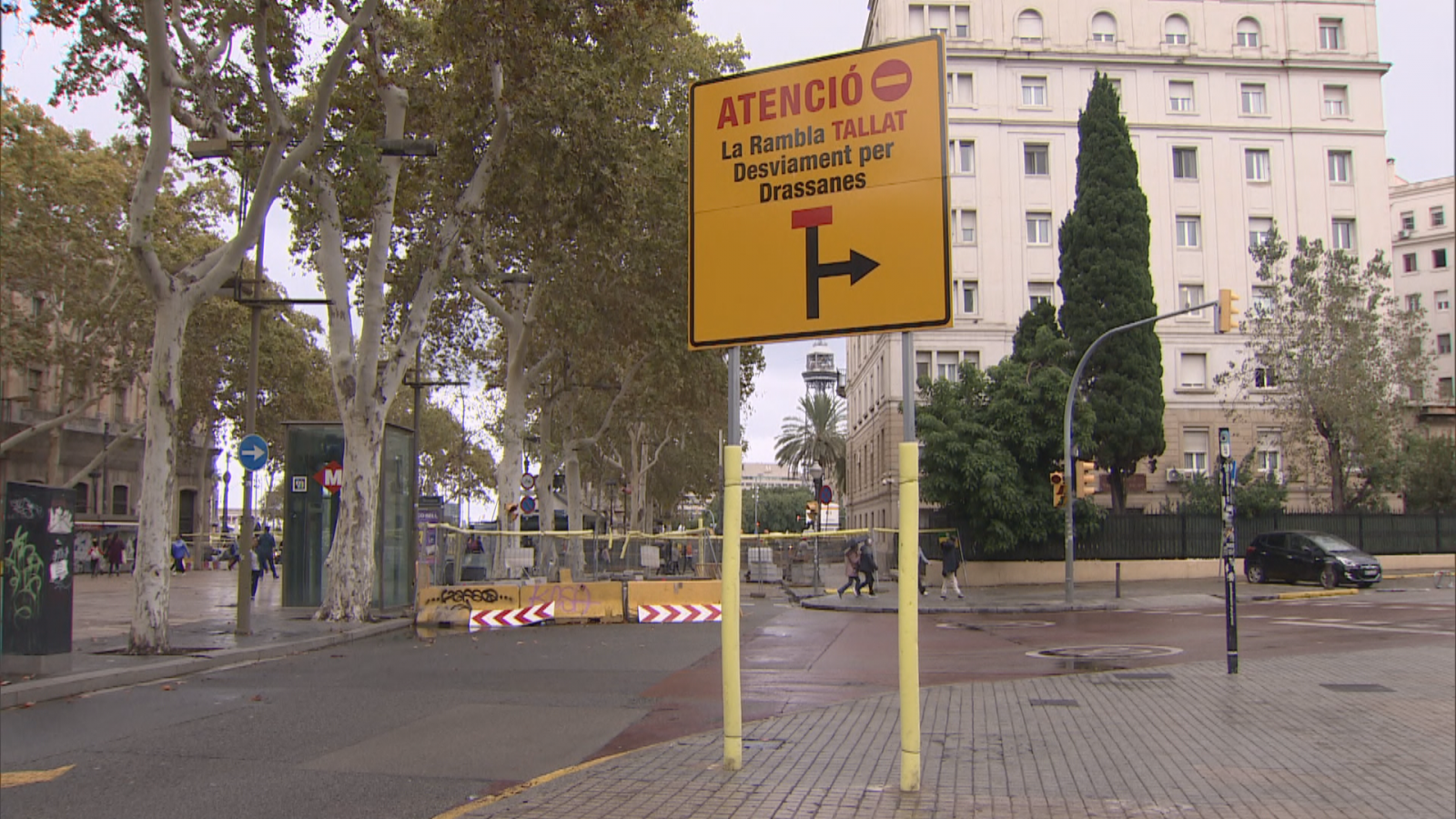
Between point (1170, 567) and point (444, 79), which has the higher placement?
point (444, 79)

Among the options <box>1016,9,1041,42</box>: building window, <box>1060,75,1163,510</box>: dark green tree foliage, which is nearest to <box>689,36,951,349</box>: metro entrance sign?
<box>1060,75,1163,510</box>: dark green tree foliage

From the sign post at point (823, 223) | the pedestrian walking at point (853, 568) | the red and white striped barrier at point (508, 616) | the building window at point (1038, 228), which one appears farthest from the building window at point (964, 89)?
the sign post at point (823, 223)

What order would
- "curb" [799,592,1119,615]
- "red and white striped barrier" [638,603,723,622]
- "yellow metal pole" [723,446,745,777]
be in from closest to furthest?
"yellow metal pole" [723,446,745,777] < "red and white striped barrier" [638,603,723,622] < "curb" [799,592,1119,615]

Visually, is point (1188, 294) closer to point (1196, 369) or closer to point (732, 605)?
point (1196, 369)

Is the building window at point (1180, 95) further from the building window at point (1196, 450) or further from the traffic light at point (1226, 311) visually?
the traffic light at point (1226, 311)

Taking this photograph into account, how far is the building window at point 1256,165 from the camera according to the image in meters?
43.6

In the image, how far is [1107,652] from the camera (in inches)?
556

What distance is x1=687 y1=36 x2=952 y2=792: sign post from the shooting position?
234 inches

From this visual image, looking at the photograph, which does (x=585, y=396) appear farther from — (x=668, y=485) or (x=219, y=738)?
(x=219, y=738)

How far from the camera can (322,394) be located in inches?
1864

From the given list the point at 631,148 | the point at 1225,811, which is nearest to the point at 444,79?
the point at 631,148

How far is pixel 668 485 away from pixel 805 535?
41.6 m

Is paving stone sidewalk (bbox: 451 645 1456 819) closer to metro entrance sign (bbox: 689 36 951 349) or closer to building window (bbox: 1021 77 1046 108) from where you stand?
metro entrance sign (bbox: 689 36 951 349)

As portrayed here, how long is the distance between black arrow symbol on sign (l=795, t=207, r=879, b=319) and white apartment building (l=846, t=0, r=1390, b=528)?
123 ft
